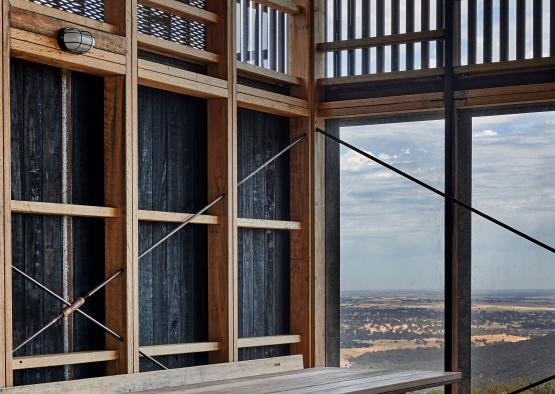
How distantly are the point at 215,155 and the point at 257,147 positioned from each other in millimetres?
672

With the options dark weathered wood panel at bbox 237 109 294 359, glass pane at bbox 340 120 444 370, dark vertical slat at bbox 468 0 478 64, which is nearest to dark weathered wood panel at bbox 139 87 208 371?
dark weathered wood panel at bbox 237 109 294 359

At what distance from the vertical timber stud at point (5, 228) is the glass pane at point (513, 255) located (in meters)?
3.31

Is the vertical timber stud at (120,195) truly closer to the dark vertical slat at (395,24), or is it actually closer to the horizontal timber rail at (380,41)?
the horizontal timber rail at (380,41)

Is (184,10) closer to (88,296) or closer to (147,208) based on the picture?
(147,208)

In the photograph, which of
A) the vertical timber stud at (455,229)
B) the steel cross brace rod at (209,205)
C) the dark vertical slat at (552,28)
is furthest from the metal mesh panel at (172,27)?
the dark vertical slat at (552,28)

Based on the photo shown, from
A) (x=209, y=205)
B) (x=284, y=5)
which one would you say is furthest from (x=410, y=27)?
(x=209, y=205)

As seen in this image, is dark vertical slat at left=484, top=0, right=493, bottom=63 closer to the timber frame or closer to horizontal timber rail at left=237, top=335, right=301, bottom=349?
the timber frame

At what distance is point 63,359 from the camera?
17.1 feet

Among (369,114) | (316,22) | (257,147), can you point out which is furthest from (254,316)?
(316,22)

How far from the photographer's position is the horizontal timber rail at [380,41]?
6949 mm

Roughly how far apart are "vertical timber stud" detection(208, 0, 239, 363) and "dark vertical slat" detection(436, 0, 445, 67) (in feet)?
4.87

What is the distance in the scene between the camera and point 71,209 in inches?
208

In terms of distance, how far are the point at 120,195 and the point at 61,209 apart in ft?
1.35

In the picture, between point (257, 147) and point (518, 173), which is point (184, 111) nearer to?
point (257, 147)
